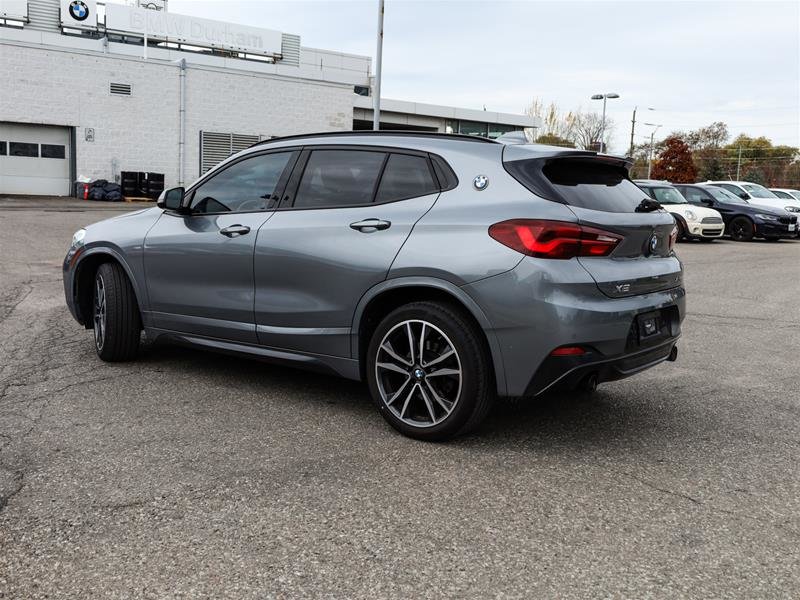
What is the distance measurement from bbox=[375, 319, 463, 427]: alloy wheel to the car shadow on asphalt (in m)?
0.20

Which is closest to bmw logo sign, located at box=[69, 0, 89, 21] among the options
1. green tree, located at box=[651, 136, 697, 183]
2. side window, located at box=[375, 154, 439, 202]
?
side window, located at box=[375, 154, 439, 202]

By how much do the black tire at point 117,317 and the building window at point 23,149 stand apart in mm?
27289

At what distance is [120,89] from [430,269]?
30239 millimetres

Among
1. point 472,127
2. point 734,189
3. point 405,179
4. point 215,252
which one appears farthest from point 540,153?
point 472,127

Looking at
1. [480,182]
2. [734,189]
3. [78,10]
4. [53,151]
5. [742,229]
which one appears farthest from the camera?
[78,10]

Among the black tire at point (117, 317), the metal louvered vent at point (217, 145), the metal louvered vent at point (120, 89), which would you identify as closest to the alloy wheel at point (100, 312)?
the black tire at point (117, 317)

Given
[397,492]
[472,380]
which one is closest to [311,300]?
[472,380]

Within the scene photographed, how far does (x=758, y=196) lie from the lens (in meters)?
24.6

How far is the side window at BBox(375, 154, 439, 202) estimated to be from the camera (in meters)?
4.29

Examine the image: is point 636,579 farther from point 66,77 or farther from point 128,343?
point 66,77

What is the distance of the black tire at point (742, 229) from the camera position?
22219mm

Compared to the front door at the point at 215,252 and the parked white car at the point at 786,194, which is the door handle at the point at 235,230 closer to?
the front door at the point at 215,252

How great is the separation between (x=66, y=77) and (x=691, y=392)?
97.6 ft

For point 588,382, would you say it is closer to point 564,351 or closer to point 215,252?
point 564,351
